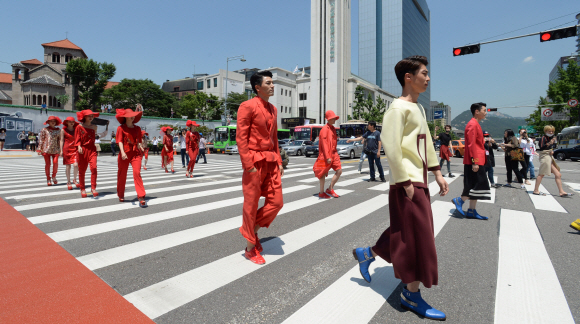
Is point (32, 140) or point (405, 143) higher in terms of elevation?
point (32, 140)

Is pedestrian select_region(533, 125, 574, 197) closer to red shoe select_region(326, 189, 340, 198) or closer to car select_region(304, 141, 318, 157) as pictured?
red shoe select_region(326, 189, 340, 198)

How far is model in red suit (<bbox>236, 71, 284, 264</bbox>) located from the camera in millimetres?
3189

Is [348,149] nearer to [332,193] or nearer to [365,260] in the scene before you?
[332,193]

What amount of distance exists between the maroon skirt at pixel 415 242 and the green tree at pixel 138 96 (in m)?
68.6

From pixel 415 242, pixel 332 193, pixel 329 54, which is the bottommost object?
pixel 332 193

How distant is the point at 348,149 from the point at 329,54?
5666 cm

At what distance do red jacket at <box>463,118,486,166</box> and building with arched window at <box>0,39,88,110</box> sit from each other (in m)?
73.2

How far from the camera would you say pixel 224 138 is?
32281 mm

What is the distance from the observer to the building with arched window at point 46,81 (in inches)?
2530

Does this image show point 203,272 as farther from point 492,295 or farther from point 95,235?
point 492,295

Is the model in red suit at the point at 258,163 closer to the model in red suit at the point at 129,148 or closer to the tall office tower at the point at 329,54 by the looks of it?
the model in red suit at the point at 129,148

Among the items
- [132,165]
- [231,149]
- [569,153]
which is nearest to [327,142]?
[132,165]

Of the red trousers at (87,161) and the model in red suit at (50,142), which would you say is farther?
the model in red suit at (50,142)

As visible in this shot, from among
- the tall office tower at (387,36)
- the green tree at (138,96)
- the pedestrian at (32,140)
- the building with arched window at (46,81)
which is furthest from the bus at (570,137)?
the tall office tower at (387,36)
